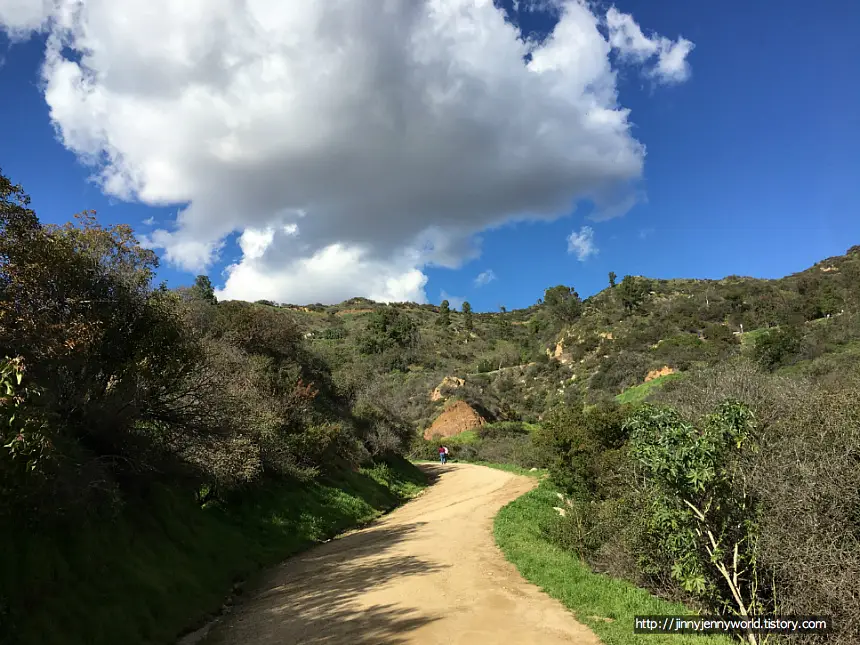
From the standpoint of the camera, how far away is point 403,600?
905 cm

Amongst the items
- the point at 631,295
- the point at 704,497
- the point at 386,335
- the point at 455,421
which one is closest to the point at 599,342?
the point at 631,295

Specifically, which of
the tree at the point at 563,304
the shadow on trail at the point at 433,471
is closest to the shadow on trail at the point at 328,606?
the shadow on trail at the point at 433,471

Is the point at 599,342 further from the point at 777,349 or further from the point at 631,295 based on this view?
the point at 777,349

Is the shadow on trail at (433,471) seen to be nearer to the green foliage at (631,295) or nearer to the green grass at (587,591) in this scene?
the green grass at (587,591)

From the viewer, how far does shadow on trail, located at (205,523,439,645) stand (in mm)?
7801

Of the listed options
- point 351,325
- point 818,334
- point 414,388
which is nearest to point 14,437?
point 818,334

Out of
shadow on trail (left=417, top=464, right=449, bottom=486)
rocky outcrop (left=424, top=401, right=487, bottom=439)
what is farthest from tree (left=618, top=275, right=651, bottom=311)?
shadow on trail (left=417, top=464, right=449, bottom=486)

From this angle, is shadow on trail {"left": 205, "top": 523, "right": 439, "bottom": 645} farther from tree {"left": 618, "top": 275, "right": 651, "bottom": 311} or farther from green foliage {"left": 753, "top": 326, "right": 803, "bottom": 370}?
tree {"left": 618, "top": 275, "right": 651, "bottom": 311}

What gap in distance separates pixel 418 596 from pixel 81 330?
301 inches

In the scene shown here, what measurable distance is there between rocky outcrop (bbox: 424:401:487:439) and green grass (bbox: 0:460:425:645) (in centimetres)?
3517

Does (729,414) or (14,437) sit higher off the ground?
(14,437)

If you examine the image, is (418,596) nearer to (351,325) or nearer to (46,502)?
(46,502)

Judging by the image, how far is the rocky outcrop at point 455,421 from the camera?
168 feet

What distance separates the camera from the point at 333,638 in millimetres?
7602
